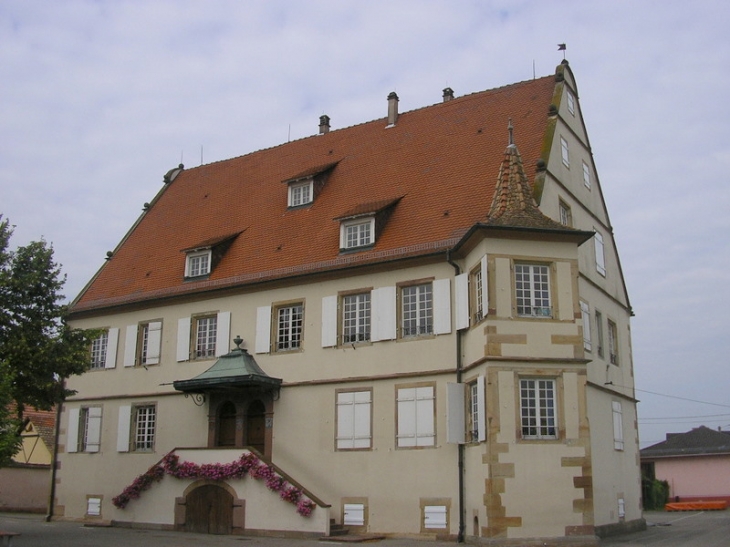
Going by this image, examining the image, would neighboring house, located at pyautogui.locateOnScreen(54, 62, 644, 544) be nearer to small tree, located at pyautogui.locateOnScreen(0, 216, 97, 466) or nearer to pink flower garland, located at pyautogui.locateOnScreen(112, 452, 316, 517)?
pink flower garland, located at pyautogui.locateOnScreen(112, 452, 316, 517)

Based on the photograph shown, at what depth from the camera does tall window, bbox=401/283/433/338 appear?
22.3m

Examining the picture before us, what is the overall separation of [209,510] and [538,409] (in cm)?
930

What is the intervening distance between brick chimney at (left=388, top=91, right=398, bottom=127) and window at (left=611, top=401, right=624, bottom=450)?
11530 millimetres

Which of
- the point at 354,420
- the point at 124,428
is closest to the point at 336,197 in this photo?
the point at 354,420

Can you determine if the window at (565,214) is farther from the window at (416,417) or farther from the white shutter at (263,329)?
the white shutter at (263,329)

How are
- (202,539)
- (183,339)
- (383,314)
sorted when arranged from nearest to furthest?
(202,539) → (383,314) → (183,339)

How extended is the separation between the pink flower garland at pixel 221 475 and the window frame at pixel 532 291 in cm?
689

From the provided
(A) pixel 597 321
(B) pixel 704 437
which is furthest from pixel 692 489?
(A) pixel 597 321

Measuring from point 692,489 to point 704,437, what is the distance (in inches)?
166

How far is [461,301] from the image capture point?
843 inches

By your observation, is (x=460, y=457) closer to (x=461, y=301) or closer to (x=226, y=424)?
(x=461, y=301)

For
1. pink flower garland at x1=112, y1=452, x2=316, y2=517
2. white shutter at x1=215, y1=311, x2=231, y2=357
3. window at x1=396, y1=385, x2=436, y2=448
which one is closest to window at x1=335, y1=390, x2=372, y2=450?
window at x1=396, y1=385, x2=436, y2=448

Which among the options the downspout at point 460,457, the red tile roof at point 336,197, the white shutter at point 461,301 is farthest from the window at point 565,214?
the white shutter at point 461,301

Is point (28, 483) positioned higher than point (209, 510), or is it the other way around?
point (28, 483)
